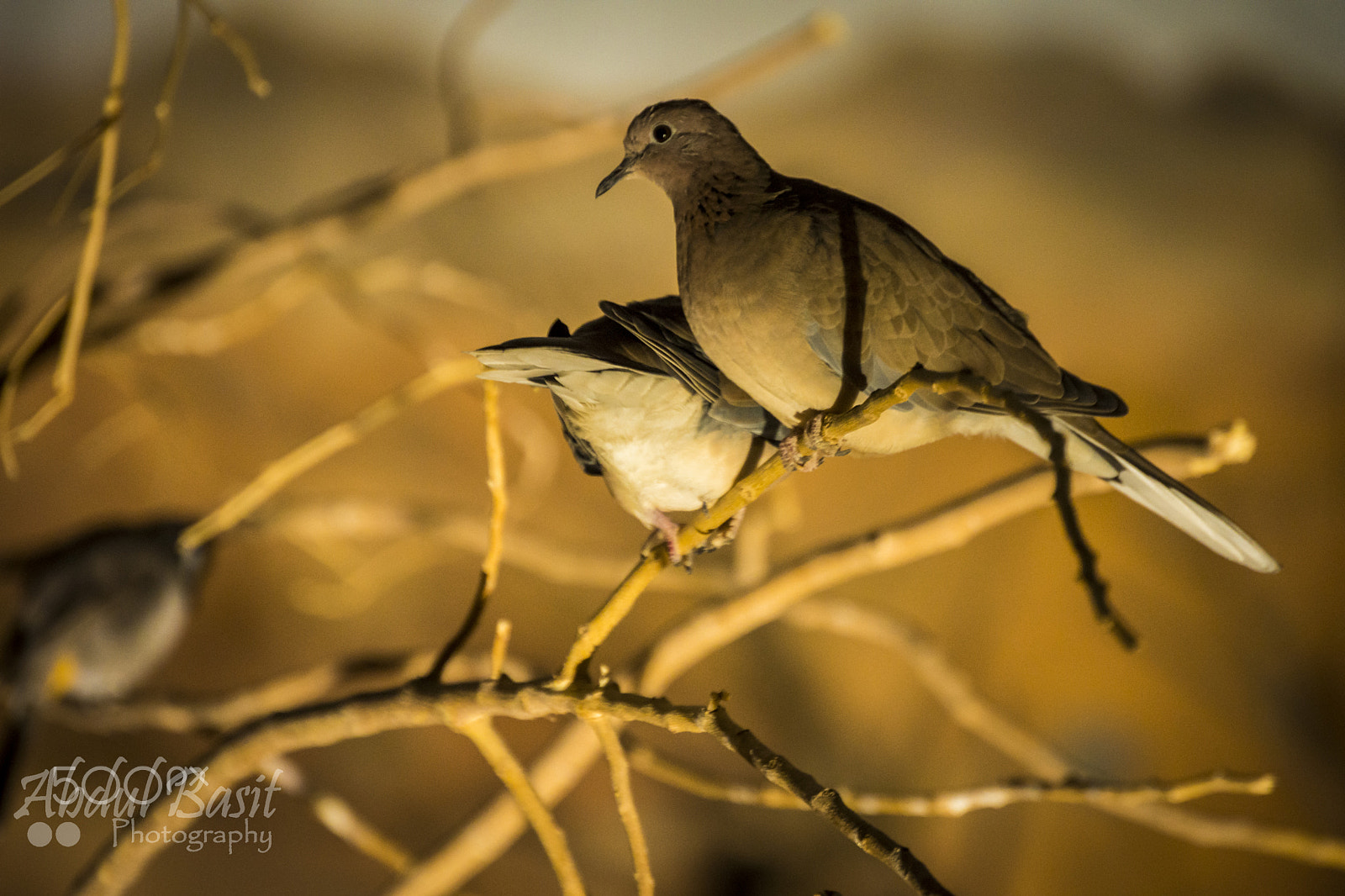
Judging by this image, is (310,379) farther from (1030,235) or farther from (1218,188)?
(1218,188)

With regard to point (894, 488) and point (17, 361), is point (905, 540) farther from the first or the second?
point (894, 488)

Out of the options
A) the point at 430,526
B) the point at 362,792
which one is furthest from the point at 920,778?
the point at 430,526

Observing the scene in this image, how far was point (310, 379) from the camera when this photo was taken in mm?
3891

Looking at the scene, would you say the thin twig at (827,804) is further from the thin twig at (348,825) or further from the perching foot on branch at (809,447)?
the thin twig at (348,825)

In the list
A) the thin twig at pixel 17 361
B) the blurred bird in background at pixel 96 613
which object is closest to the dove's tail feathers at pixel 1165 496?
the thin twig at pixel 17 361

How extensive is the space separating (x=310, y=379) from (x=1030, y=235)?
329cm

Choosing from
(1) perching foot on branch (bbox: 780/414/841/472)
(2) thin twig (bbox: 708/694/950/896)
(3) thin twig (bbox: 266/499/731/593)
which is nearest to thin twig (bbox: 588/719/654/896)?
(2) thin twig (bbox: 708/694/950/896)

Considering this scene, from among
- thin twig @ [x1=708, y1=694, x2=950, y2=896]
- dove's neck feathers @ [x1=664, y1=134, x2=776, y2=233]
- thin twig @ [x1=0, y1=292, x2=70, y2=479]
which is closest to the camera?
thin twig @ [x1=708, y1=694, x2=950, y2=896]

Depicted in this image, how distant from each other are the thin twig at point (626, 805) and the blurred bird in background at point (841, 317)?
0.90 ft

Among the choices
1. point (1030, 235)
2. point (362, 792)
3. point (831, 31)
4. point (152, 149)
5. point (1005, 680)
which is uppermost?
point (1030, 235)

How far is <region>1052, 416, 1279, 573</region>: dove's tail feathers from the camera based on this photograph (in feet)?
2.06

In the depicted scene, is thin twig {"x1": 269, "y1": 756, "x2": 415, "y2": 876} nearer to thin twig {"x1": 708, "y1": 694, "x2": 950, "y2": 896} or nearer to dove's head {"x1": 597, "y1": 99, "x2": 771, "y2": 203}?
thin twig {"x1": 708, "y1": 694, "x2": 950, "y2": 896}

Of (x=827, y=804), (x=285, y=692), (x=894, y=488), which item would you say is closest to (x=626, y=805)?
(x=827, y=804)

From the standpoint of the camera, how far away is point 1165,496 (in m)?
0.69
